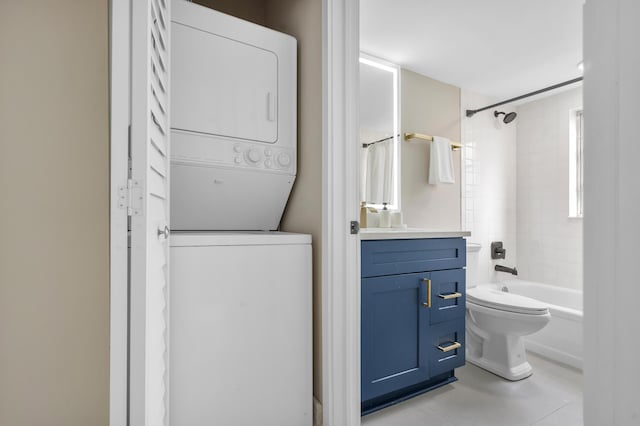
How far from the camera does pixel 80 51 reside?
117 centimetres

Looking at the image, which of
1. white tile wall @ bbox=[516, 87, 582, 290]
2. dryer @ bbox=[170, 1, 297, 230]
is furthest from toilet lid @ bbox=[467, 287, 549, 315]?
dryer @ bbox=[170, 1, 297, 230]

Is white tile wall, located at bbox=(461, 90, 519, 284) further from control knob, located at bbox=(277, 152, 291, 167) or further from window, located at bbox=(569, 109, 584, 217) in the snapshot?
control knob, located at bbox=(277, 152, 291, 167)

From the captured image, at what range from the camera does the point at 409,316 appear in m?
1.77

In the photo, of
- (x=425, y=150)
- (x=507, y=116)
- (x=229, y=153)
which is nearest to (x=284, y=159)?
(x=229, y=153)

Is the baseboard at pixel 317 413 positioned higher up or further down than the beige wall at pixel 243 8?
further down

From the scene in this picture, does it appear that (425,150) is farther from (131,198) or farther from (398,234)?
(131,198)

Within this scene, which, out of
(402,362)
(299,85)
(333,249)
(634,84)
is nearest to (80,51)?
(299,85)

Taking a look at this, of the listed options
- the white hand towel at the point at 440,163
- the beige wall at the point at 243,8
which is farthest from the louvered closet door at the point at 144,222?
the white hand towel at the point at 440,163

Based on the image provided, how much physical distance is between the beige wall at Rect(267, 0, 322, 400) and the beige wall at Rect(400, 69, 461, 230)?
1257 mm

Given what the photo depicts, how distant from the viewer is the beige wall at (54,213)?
1.08 metres

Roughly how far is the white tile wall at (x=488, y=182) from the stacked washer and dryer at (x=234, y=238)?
2135mm

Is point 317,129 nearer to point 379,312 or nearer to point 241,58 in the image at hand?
point 241,58

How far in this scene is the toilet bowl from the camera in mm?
2021

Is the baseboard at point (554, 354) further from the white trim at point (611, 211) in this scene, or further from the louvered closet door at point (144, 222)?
the louvered closet door at point (144, 222)
